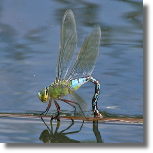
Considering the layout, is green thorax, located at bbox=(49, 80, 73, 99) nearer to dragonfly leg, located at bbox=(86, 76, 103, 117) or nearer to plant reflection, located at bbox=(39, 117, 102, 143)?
dragonfly leg, located at bbox=(86, 76, 103, 117)

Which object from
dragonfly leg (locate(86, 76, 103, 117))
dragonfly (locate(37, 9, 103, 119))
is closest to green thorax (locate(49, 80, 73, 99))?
dragonfly (locate(37, 9, 103, 119))

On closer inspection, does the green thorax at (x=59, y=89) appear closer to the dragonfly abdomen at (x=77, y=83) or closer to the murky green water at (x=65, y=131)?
the dragonfly abdomen at (x=77, y=83)

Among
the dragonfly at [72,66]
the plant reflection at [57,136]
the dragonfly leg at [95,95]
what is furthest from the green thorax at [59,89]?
the plant reflection at [57,136]

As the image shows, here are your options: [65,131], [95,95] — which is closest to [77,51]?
[95,95]

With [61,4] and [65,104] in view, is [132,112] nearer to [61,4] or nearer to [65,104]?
[65,104]

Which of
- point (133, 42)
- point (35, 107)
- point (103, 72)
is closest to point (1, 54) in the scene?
point (35, 107)

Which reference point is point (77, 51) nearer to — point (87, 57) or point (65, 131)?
point (87, 57)
